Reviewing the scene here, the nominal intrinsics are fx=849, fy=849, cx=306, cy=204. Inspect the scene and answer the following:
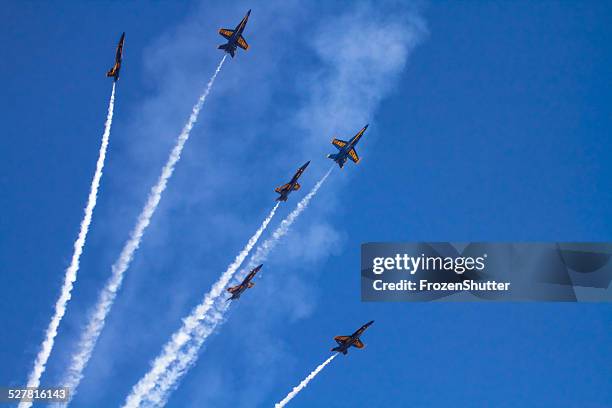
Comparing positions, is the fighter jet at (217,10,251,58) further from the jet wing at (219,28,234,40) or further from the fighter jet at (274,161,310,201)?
the fighter jet at (274,161,310,201)

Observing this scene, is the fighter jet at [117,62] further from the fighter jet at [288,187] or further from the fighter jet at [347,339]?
the fighter jet at [347,339]

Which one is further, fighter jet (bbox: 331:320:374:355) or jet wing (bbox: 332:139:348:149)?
jet wing (bbox: 332:139:348:149)

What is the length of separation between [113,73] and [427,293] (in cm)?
6127

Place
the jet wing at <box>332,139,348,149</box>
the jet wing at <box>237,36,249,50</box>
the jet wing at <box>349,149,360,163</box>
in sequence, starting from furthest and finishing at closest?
the jet wing at <box>349,149,360,163</box>, the jet wing at <box>332,139,348,149</box>, the jet wing at <box>237,36,249,50</box>

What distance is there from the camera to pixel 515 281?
388 feet

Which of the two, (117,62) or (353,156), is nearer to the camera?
(117,62)

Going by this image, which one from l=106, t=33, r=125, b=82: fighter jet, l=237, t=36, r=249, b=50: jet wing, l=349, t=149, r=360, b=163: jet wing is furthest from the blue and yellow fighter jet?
l=106, t=33, r=125, b=82: fighter jet

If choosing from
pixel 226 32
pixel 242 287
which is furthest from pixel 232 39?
pixel 242 287

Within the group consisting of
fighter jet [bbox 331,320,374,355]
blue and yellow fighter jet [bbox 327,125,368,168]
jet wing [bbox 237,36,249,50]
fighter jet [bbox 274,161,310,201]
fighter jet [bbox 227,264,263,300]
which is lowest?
fighter jet [bbox 331,320,374,355]

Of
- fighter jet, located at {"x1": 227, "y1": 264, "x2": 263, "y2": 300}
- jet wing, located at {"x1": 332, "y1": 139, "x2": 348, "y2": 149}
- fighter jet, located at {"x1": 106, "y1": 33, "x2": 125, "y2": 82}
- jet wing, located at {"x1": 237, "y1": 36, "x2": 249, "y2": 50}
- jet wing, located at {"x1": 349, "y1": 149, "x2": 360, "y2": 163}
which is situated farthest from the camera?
jet wing, located at {"x1": 349, "y1": 149, "x2": 360, "y2": 163}

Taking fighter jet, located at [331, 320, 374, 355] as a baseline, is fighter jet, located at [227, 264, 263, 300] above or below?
above

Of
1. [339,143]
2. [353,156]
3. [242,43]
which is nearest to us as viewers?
[242,43]

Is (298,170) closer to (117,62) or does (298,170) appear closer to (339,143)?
(339,143)

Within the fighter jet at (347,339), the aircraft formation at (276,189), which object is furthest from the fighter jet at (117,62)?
the fighter jet at (347,339)
